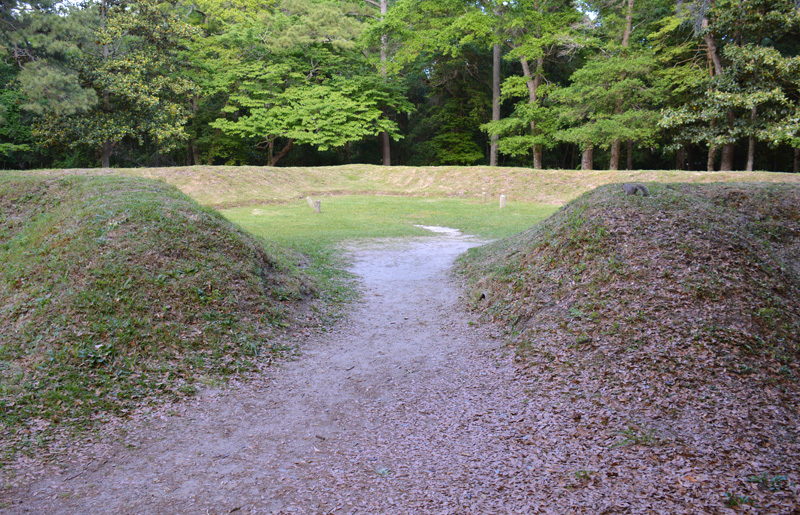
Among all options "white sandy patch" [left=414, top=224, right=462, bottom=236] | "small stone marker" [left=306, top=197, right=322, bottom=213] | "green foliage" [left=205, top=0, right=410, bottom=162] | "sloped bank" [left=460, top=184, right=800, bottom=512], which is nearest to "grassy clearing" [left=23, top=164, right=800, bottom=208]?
"small stone marker" [left=306, top=197, right=322, bottom=213]

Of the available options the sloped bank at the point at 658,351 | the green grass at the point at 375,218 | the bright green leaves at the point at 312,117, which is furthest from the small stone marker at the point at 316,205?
the bright green leaves at the point at 312,117

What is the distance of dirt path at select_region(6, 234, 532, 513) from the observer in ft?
10.6

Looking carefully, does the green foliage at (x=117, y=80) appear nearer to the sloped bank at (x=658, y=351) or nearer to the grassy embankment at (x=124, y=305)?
the grassy embankment at (x=124, y=305)

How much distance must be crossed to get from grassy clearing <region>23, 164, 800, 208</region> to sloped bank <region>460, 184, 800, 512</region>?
47.1 ft

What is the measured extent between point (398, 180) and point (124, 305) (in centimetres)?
2303

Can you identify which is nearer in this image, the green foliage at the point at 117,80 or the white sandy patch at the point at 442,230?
the white sandy patch at the point at 442,230

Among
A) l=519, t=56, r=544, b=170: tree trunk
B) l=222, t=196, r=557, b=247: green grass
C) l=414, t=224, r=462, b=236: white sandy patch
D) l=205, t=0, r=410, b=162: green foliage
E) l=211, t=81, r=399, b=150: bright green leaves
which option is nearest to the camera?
l=222, t=196, r=557, b=247: green grass

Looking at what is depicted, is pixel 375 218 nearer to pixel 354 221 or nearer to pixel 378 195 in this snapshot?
pixel 354 221

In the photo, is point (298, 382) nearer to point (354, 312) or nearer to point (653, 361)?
point (354, 312)

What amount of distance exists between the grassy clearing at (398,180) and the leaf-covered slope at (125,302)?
13508 millimetres

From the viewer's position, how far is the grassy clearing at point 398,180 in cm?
2122

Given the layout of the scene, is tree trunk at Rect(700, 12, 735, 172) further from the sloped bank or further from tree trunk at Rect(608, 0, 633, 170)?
the sloped bank

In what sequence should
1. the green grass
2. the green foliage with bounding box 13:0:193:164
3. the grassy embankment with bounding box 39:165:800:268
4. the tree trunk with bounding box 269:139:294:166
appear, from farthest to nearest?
the tree trunk with bounding box 269:139:294:166 < the green foliage with bounding box 13:0:193:164 < the grassy embankment with bounding box 39:165:800:268 < the green grass

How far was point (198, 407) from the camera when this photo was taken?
461 centimetres
